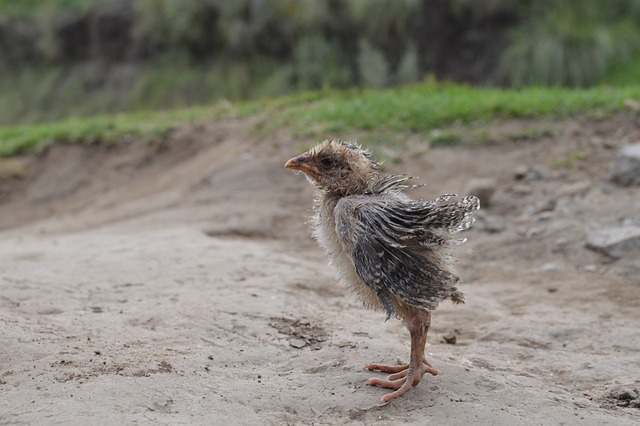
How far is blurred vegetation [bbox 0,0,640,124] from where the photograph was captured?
48.1ft

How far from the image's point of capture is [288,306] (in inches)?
209

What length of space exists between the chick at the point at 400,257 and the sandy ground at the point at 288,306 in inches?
9.8

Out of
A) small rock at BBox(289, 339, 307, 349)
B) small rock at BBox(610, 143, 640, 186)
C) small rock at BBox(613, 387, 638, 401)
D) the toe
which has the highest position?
small rock at BBox(610, 143, 640, 186)

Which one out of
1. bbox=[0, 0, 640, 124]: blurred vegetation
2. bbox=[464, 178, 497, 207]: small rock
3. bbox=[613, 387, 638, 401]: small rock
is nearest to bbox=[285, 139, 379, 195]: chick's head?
bbox=[613, 387, 638, 401]: small rock

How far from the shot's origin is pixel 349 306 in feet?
18.6

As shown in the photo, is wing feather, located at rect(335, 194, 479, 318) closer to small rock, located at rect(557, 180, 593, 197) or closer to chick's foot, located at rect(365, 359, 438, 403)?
chick's foot, located at rect(365, 359, 438, 403)

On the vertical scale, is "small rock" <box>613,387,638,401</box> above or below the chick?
below

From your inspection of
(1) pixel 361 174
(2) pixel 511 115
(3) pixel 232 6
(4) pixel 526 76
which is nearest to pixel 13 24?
(3) pixel 232 6

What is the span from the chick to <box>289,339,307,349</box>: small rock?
54 cm

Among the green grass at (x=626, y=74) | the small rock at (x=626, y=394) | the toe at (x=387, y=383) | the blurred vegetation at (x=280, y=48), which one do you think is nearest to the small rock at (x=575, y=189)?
the blurred vegetation at (x=280, y=48)

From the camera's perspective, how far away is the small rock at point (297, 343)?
178 inches

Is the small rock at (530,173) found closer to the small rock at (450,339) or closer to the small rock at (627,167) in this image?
the small rock at (627,167)

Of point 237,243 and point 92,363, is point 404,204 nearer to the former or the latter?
point 92,363

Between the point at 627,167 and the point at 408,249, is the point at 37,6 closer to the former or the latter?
the point at 627,167
